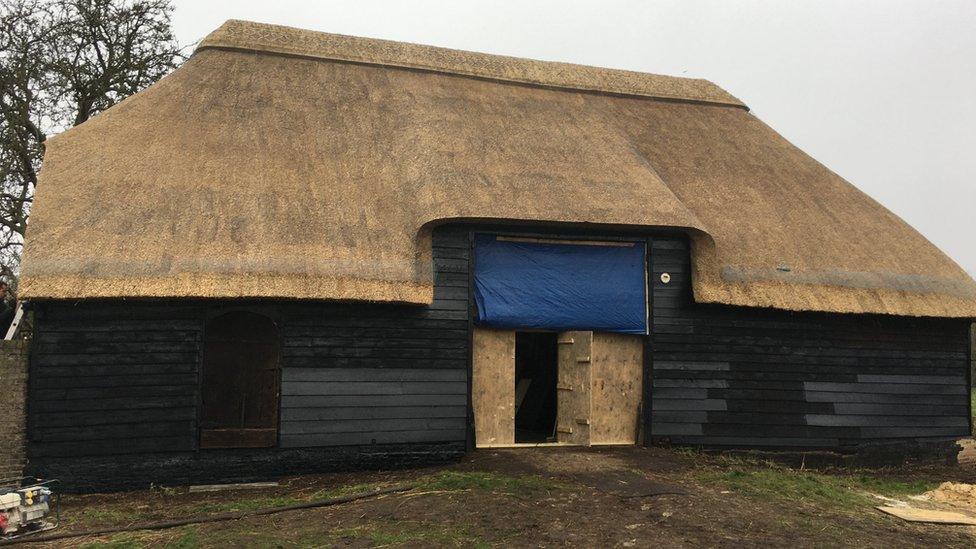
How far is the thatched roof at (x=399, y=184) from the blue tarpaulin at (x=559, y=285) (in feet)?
2.38

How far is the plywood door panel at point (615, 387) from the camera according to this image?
13.5 m

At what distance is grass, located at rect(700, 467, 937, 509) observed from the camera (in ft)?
35.3

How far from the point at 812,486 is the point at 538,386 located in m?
7.11

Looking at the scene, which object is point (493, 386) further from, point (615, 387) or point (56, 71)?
Result: point (56, 71)

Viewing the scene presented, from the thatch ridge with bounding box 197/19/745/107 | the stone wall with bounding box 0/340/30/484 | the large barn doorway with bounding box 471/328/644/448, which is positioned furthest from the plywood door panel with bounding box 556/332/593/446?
the stone wall with bounding box 0/340/30/484

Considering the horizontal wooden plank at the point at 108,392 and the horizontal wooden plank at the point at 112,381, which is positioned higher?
the horizontal wooden plank at the point at 112,381

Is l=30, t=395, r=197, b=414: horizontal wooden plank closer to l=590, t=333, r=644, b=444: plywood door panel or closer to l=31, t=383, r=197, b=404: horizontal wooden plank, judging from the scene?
l=31, t=383, r=197, b=404: horizontal wooden plank

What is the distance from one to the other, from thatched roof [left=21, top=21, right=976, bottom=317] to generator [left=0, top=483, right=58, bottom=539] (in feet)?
8.62

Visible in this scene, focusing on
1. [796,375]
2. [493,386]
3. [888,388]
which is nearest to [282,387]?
[493,386]

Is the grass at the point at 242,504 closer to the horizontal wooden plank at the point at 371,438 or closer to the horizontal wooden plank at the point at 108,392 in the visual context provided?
the horizontal wooden plank at the point at 371,438

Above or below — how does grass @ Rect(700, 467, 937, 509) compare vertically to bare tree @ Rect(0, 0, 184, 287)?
below

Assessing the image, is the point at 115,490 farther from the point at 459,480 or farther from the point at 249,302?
the point at 459,480

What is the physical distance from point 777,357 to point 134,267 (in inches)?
412

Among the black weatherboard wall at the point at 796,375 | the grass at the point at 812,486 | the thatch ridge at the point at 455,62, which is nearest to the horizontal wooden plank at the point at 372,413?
the black weatherboard wall at the point at 796,375
